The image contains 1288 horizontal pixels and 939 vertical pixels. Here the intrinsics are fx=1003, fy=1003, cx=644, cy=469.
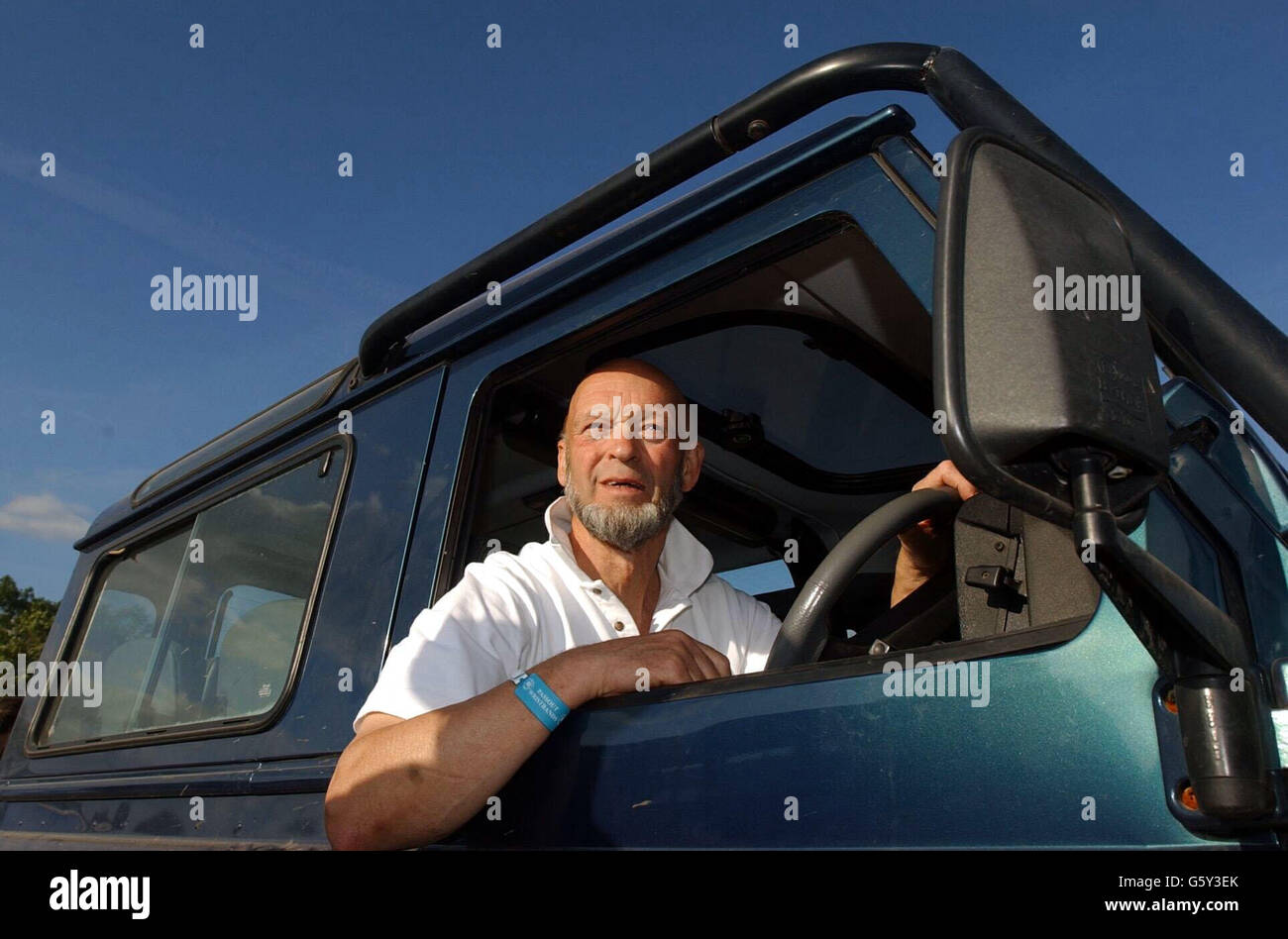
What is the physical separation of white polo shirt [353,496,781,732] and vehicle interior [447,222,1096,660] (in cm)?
15

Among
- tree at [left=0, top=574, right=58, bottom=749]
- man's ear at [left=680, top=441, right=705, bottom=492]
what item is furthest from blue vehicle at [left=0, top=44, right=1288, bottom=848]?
tree at [left=0, top=574, right=58, bottom=749]

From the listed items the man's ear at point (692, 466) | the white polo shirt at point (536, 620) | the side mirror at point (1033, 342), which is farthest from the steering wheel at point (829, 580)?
the man's ear at point (692, 466)

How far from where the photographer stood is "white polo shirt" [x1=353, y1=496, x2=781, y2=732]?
1.74 metres

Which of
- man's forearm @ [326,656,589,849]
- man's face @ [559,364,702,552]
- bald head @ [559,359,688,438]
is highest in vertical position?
bald head @ [559,359,688,438]

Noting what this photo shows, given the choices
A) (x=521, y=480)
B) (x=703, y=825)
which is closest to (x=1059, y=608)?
(x=703, y=825)

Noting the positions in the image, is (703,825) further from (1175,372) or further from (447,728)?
(1175,372)

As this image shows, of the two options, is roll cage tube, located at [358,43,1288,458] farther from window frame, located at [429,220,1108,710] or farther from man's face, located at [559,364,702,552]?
man's face, located at [559,364,702,552]

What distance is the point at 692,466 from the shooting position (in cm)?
263

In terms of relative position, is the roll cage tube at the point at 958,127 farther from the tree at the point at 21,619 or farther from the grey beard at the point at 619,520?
the tree at the point at 21,619

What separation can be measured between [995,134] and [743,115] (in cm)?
74

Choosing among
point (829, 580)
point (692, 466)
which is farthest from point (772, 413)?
point (829, 580)

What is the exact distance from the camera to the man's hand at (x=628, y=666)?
5.21 feet

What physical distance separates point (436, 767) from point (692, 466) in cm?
126
